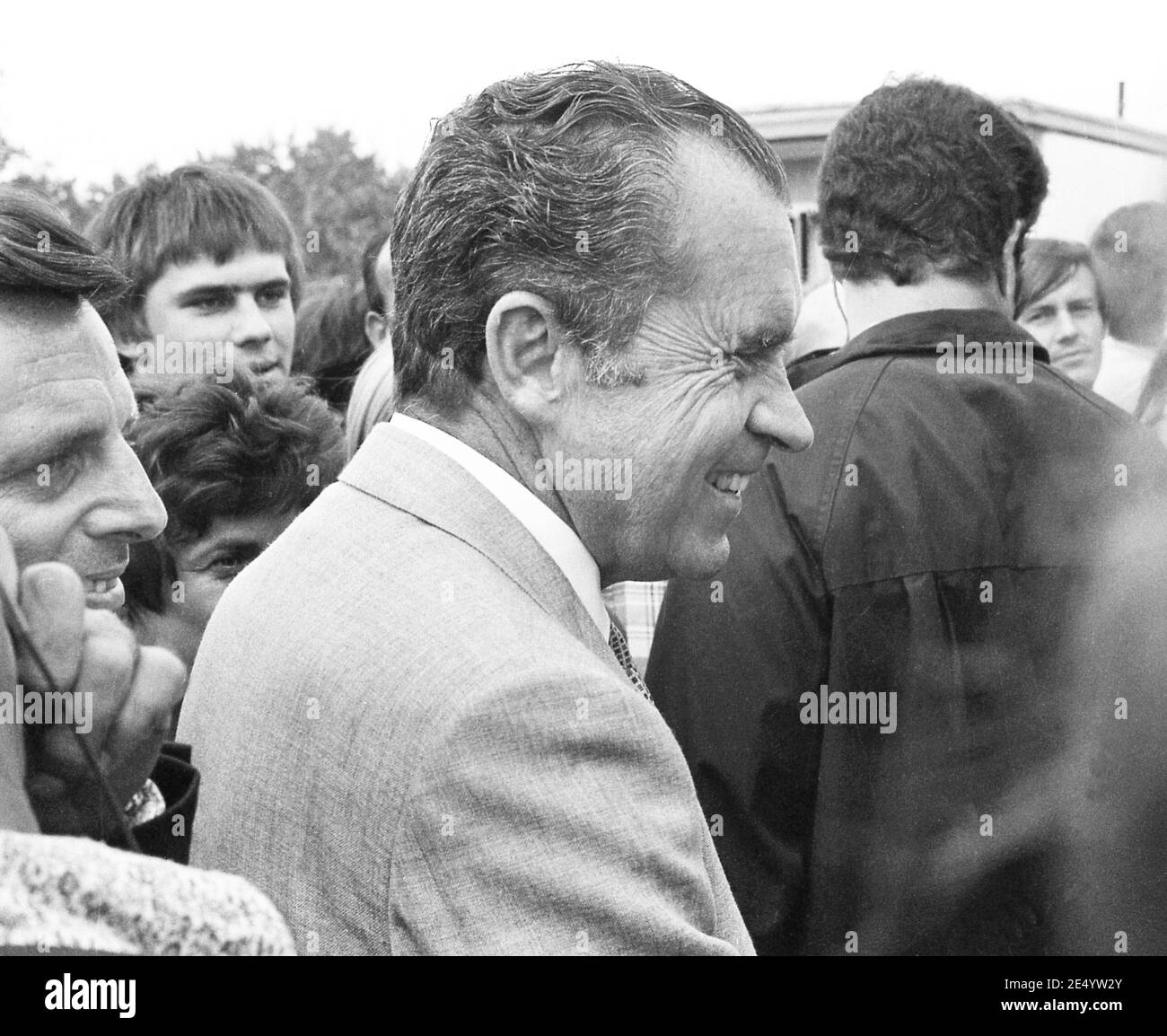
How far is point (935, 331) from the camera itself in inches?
104

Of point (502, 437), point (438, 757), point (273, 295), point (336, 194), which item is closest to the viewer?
point (438, 757)

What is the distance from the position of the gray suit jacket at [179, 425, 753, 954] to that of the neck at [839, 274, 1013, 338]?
133cm

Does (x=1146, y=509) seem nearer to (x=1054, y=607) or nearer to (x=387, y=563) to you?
(x=1054, y=607)

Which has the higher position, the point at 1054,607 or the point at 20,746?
the point at 20,746

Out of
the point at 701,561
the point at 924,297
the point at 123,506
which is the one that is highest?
the point at 924,297

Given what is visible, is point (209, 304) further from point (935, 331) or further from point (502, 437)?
point (502, 437)

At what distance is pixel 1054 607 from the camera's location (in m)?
2.51

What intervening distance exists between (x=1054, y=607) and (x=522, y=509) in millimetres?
1197

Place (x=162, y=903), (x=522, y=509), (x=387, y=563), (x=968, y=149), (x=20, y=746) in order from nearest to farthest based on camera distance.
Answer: (x=162, y=903)
(x=20, y=746)
(x=387, y=563)
(x=522, y=509)
(x=968, y=149)

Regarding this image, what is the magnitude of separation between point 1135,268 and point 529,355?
8.74 feet

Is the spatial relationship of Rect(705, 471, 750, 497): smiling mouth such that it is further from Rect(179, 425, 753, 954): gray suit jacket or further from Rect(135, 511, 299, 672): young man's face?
Rect(135, 511, 299, 672): young man's face

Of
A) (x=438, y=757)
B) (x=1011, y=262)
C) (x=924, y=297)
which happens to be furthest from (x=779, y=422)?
(x=1011, y=262)

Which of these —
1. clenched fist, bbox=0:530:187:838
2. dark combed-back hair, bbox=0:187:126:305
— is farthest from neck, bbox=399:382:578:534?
clenched fist, bbox=0:530:187:838
